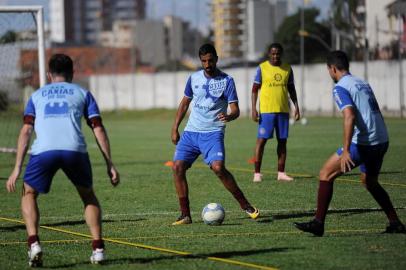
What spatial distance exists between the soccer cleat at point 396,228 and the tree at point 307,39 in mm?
49764

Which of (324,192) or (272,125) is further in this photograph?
(272,125)

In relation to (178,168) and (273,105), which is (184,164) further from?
(273,105)

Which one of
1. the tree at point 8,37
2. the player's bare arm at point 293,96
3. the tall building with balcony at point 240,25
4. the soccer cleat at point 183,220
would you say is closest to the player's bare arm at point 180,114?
the soccer cleat at point 183,220

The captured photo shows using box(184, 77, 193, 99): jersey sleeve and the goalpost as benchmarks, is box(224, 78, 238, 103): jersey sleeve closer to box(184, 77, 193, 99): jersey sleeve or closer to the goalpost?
box(184, 77, 193, 99): jersey sleeve

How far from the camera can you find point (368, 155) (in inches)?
437

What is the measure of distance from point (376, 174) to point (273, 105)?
724cm

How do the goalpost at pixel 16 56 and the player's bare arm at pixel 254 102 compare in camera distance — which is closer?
the player's bare arm at pixel 254 102

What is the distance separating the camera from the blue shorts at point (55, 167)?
31.7 ft

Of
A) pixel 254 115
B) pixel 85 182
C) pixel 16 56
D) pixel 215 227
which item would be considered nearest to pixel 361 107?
pixel 215 227

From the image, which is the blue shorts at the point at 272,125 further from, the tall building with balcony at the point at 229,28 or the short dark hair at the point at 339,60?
the tall building with balcony at the point at 229,28

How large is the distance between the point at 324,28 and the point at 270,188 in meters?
63.4

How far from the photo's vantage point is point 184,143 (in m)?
13.2

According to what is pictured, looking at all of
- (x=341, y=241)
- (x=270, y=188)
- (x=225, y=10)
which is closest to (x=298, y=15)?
(x=225, y=10)

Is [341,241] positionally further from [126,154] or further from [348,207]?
[126,154]
